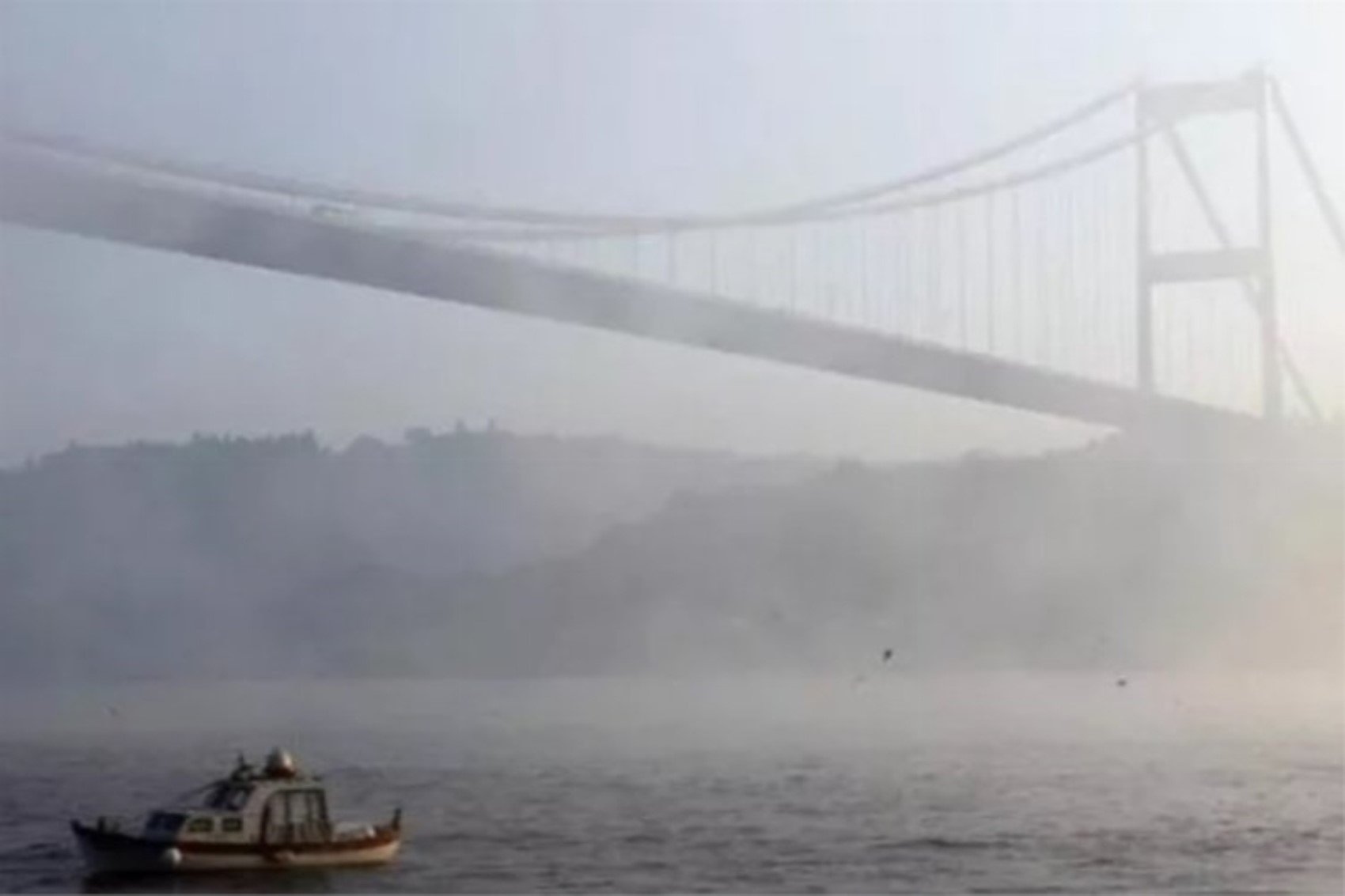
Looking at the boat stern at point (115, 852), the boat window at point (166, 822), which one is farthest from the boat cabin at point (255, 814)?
the boat stern at point (115, 852)

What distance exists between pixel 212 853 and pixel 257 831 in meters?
0.22

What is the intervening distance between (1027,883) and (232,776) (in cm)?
385

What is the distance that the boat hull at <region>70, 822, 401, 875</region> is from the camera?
40.8 ft

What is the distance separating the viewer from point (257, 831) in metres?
12.9

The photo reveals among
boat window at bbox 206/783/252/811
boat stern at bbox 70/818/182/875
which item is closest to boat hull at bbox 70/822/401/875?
boat stern at bbox 70/818/182/875

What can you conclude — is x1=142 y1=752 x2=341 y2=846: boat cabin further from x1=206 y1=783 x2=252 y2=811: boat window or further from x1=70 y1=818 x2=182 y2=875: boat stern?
x1=70 y1=818 x2=182 y2=875: boat stern

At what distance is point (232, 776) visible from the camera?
1318 centimetres

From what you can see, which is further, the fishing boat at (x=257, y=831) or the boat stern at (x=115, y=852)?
the fishing boat at (x=257, y=831)

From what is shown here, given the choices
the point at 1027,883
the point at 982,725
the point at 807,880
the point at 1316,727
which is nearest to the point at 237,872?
the point at 807,880

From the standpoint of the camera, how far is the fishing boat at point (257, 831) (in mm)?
12734

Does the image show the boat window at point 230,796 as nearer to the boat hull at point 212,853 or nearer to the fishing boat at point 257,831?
the fishing boat at point 257,831

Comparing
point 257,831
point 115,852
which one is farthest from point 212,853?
point 115,852

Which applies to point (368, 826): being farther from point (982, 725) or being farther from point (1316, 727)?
point (1316, 727)

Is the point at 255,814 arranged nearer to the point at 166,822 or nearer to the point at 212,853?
the point at 212,853
